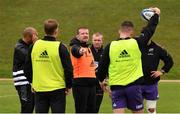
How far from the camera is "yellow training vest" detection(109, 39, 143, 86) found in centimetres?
967

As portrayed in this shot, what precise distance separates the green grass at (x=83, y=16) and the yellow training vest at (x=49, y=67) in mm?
24886

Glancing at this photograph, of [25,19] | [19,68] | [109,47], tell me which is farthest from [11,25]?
[109,47]

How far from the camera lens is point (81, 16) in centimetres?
3981

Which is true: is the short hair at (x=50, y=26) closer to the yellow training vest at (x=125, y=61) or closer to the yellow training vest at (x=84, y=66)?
the yellow training vest at (x=125, y=61)

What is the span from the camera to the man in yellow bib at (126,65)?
9.68 meters

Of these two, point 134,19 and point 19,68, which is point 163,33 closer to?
point 134,19

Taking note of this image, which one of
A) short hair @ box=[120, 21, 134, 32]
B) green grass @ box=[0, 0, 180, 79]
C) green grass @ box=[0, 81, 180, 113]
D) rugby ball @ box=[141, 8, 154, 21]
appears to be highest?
rugby ball @ box=[141, 8, 154, 21]

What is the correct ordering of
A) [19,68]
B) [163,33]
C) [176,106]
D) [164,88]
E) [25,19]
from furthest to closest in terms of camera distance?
[25,19] → [163,33] → [164,88] → [176,106] → [19,68]

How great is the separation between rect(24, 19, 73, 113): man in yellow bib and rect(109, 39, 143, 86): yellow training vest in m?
0.80

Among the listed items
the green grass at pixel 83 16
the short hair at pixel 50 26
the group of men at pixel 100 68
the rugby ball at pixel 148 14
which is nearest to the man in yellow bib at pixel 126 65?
the group of men at pixel 100 68

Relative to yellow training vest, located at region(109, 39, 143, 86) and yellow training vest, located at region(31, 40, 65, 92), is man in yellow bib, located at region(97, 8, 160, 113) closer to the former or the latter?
yellow training vest, located at region(109, 39, 143, 86)

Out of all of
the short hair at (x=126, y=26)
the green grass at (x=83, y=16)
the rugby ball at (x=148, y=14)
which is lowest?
the green grass at (x=83, y=16)

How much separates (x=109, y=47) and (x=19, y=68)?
285cm

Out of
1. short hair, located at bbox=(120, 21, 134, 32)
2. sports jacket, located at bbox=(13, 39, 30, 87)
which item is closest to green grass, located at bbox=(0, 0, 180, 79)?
sports jacket, located at bbox=(13, 39, 30, 87)
